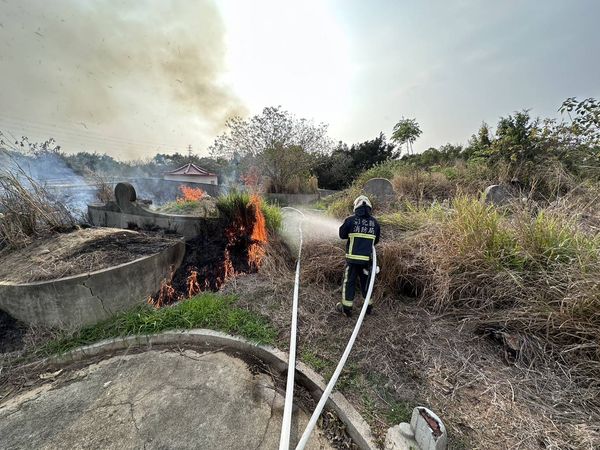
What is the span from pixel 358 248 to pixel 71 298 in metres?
4.22

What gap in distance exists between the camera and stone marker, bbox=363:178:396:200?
7.95 meters

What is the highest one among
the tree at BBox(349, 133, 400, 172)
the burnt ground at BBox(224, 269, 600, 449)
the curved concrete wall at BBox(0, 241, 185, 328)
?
the tree at BBox(349, 133, 400, 172)

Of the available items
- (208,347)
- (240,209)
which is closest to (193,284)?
(208,347)

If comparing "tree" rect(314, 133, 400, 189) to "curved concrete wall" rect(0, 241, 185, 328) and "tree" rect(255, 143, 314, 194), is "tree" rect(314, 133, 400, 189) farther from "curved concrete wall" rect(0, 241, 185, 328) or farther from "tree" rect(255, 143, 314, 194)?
"curved concrete wall" rect(0, 241, 185, 328)

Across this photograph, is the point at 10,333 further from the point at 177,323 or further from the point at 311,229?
the point at 311,229

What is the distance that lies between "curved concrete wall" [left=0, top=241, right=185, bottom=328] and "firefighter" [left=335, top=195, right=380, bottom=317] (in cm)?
344

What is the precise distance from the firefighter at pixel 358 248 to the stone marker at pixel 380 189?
472 centimetres

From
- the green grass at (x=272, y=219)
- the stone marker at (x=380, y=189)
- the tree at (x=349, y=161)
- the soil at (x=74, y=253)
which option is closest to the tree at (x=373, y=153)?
the tree at (x=349, y=161)

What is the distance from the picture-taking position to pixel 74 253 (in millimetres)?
4043

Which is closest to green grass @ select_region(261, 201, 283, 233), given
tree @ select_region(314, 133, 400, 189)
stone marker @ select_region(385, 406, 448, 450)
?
stone marker @ select_region(385, 406, 448, 450)

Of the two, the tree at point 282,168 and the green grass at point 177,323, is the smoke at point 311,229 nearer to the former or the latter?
the green grass at point 177,323

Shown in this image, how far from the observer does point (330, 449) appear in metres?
1.86

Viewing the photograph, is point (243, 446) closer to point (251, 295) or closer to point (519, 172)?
point (251, 295)

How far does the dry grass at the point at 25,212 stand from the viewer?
446cm
